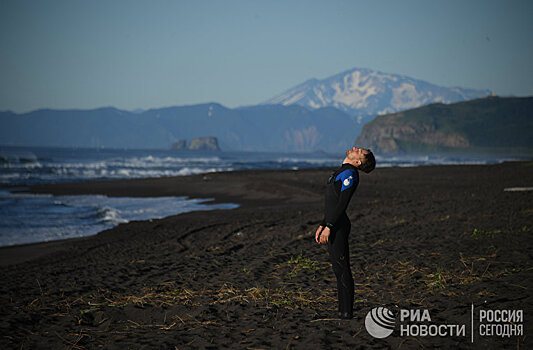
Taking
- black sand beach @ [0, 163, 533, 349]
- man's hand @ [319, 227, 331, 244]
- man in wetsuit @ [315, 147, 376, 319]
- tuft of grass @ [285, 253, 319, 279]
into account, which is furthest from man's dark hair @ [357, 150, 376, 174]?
tuft of grass @ [285, 253, 319, 279]

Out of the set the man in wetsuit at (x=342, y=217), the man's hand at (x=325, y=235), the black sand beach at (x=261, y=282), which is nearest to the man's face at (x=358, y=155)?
the man in wetsuit at (x=342, y=217)

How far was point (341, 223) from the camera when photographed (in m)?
4.29

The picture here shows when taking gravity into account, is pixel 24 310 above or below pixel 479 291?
below

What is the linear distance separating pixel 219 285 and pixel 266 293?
103 centimetres

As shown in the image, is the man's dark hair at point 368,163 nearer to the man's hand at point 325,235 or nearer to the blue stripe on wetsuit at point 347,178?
the blue stripe on wetsuit at point 347,178

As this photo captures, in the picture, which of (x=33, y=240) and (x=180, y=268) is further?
(x=33, y=240)

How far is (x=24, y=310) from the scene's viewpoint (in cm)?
528

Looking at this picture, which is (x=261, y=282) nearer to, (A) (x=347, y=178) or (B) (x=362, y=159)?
(A) (x=347, y=178)

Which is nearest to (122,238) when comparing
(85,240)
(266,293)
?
(85,240)

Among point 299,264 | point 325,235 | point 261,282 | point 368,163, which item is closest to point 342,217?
point 325,235

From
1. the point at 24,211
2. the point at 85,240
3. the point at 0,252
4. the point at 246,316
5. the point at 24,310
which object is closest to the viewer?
the point at 246,316

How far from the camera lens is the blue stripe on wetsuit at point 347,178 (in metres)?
4.10

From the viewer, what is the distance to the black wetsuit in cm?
410

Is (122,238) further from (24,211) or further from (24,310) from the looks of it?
(24,211)
